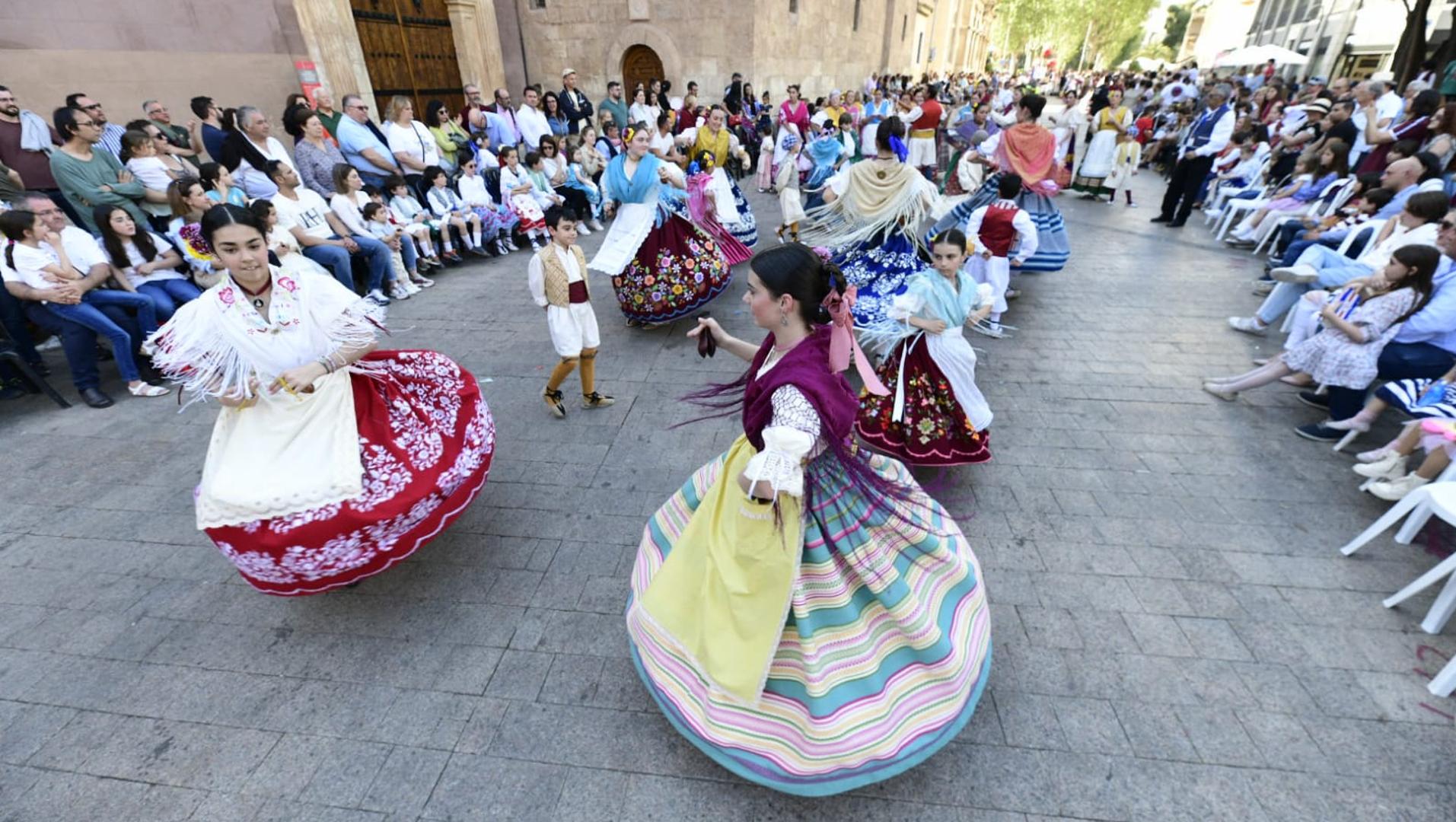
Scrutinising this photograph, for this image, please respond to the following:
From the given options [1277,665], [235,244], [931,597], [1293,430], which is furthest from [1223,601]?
[235,244]

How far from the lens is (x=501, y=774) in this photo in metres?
2.37

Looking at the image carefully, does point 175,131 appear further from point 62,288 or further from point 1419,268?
point 1419,268

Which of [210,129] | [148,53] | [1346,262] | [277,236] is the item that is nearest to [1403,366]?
[1346,262]

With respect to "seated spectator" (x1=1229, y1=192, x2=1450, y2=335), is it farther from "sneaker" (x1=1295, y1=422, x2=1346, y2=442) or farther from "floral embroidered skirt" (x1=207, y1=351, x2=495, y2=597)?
"floral embroidered skirt" (x1=207, y1=351, x2=495, y2=597)

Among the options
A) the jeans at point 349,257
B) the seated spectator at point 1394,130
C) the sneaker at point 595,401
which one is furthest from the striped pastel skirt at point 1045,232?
the jeans at point 349,257

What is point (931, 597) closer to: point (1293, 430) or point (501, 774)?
point (501, 774)

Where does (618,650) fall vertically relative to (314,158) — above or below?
below

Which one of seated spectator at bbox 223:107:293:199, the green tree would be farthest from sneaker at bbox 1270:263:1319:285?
the green tree

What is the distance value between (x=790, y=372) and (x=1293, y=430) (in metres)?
4.73

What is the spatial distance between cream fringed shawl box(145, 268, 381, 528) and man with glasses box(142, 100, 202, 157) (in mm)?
6654

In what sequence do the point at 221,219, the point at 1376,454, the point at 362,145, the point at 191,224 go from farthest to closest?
1. the point at 362,145
2. the point at 191,224
3. the point at 1376,454
4. the point at 221,219

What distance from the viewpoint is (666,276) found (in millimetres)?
6188

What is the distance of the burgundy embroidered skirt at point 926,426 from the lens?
12.9 ft

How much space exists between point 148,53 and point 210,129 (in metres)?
2.33
